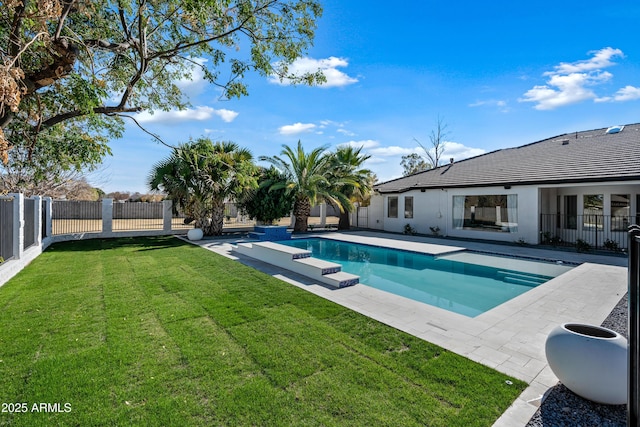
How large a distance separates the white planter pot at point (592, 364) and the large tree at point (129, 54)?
8257mm

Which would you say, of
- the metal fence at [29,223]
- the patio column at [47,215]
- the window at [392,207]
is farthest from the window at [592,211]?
the patio column at [47,215]

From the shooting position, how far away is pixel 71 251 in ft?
42.5

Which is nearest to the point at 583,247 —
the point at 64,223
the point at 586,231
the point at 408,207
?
the point at 586,231

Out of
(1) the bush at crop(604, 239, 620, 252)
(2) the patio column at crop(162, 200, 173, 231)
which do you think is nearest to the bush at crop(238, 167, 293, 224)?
(2) the patio column at crop(162, 200, 173, 231)

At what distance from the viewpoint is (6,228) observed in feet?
28.0

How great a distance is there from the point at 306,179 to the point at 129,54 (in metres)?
12.6

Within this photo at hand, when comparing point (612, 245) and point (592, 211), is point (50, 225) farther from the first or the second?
point (592, 211)

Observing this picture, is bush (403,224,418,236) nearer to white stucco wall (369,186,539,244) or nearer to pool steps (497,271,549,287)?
white stucco wall (369,186,539,244)

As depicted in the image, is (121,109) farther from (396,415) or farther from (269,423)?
A: (396,415)

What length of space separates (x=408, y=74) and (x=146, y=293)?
16.0 meters

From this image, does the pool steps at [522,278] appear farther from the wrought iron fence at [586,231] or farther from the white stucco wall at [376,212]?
the white stucco wall at [376,212]

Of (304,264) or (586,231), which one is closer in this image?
(304,264)

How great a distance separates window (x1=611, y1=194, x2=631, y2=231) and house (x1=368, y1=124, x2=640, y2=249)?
34 mm

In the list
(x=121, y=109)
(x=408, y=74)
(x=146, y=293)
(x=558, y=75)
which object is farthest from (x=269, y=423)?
(x=558, y=75)
